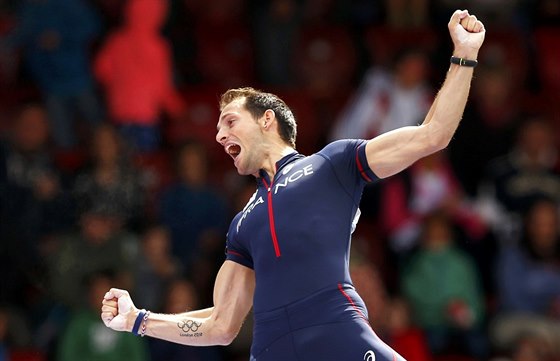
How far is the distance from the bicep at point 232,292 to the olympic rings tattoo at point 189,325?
0.12 meters

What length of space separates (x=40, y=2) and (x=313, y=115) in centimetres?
361

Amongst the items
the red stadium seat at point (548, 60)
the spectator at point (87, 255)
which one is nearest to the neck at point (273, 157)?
the spectator at point (87, 255)

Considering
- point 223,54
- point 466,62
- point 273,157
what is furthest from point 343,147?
point 223,54

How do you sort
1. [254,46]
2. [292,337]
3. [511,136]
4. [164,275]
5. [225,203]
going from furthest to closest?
1. [254,46]
2. [511,136]
3. [225,203]
4. [164,275]
5. [292,337]

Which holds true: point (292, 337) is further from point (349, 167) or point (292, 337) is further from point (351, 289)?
point (349, 167)

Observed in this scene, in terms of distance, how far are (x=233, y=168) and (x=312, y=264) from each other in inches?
322

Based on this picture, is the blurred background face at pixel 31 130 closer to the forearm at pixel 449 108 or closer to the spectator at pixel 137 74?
the spectator at pixel 137 74

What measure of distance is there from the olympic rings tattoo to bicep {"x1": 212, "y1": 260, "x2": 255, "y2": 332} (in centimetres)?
12

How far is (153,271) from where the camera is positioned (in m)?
13.1

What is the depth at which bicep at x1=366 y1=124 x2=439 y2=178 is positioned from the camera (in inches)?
256

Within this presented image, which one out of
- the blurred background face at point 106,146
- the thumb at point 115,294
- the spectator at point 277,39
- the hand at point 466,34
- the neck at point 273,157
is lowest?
the thumb at point 115,294

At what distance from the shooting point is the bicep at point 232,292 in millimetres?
7316

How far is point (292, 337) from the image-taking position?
6.63m

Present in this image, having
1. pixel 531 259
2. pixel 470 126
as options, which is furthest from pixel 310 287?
pixel 470 126
